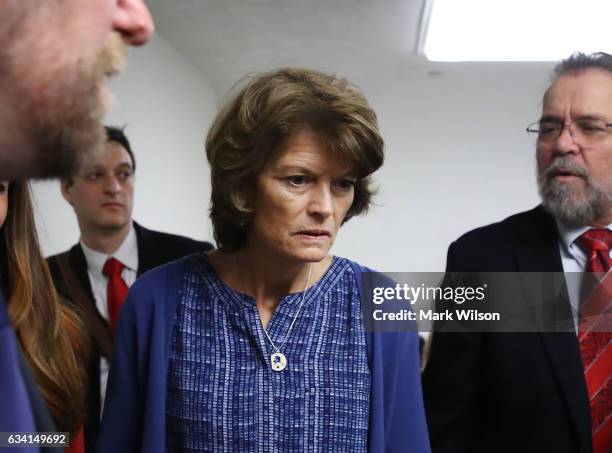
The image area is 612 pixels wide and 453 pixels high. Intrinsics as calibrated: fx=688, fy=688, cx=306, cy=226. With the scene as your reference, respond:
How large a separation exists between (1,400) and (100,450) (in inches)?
24.3

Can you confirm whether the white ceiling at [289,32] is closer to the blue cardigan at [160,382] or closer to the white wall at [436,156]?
the white wall at [436,156]

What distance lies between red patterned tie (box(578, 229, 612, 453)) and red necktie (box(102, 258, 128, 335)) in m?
1.32

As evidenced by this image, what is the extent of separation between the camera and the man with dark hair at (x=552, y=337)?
4.74 ft

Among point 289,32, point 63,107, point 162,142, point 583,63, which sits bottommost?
point 63,107

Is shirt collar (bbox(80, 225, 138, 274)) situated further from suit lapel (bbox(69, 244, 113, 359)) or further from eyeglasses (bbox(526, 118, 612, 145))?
eyeglasses (bbox(526, 118, 612, 145))

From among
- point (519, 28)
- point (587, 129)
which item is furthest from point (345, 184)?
point (519, 28)

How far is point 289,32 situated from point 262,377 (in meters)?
3.39

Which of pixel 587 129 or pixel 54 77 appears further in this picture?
pixel 587 129

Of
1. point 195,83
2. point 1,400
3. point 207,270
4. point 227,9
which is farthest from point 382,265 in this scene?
point 1,400

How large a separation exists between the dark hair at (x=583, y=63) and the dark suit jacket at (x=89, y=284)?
1.27 m

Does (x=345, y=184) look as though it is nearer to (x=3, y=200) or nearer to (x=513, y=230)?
(x=513, y=230)

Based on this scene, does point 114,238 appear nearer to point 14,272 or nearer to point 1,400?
point 14,272

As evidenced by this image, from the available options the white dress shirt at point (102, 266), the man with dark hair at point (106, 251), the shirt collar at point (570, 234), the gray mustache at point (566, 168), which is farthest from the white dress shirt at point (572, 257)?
the white dress shirt at point (102, 266)

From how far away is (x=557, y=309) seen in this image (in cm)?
151
